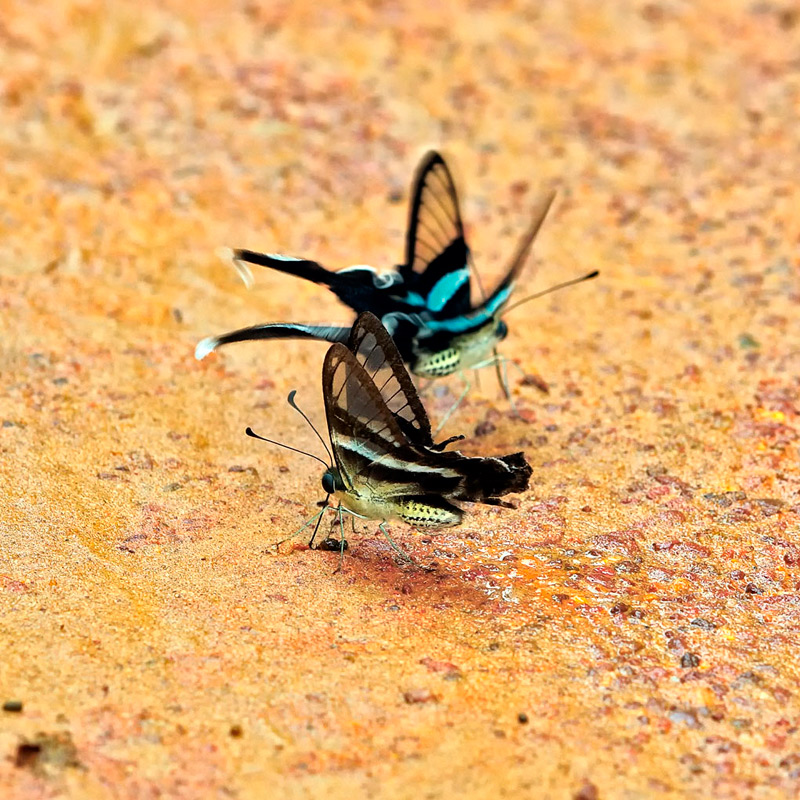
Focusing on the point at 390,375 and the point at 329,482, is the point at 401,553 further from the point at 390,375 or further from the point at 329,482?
the point at 390,375

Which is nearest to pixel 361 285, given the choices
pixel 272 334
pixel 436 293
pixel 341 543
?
pixel 436 293

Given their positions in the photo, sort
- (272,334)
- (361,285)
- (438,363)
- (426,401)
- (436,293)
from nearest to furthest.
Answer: (272,334) → (361,285) → (438,363) → (436,293) → (426,401)

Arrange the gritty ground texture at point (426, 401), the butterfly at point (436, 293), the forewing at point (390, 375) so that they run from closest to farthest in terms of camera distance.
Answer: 1. the gritty ground texture at point (426, 401)
2. the forewing at point (390, 375)
3. the butterfly at point (436, 293)

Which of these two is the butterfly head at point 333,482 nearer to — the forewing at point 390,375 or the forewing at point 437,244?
the forewing at point 390,375

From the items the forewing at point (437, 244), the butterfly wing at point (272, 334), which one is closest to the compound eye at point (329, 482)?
the butterfly wing at point (272, 334)

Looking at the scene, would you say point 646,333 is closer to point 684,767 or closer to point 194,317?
point 194,317

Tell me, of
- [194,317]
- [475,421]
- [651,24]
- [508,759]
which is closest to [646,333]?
[475,421]
